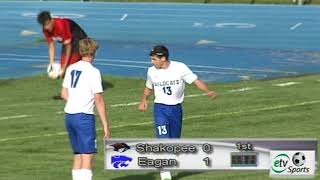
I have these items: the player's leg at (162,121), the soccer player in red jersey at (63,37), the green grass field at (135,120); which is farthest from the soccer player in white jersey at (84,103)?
the soccer player in red jersey at (63,37)

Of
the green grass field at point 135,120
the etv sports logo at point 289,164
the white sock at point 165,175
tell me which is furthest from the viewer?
the green grass field at point 135,120

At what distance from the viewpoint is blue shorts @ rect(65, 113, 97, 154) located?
12062mm

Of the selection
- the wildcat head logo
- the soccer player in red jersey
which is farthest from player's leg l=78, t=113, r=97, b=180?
the soccer player in red jersey

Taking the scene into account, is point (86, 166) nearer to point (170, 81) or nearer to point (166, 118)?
point (166, 118)

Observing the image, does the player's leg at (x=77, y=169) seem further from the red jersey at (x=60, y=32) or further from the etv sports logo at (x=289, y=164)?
the red jersey at (x=60, y=32)

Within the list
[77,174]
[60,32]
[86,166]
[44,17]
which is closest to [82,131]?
[86,166]

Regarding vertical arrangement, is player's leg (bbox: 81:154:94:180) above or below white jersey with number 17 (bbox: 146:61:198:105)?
below

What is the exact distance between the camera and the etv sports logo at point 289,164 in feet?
38.9

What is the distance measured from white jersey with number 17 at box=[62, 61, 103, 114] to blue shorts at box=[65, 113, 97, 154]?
69 mm

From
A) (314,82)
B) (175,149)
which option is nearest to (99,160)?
(175,149)

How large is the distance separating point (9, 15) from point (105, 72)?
852 inches

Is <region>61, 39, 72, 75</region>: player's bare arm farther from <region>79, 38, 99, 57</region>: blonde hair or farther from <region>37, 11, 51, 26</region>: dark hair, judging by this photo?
<region>79, 38, 99, 57</region>: blonde hair

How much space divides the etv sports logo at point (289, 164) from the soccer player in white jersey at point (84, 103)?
194 centimetres
